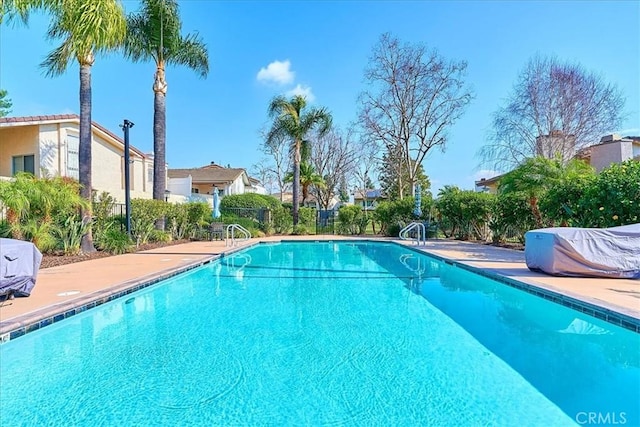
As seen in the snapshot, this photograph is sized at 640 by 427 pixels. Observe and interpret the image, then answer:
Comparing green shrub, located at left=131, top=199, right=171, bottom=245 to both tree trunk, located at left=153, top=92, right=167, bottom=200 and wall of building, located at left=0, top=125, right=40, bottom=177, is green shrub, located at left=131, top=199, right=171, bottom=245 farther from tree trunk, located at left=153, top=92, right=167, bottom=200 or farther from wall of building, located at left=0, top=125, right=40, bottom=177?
wall of building, located at left=0, top=125, right=40, bottom=177

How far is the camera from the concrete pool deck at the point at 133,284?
492 cm

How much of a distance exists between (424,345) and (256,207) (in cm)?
1867

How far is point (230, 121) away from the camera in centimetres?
2961

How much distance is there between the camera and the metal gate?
23.0m

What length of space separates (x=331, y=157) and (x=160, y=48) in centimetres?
2101

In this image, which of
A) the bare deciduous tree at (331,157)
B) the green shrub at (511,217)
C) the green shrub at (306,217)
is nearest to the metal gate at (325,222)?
the green shrub at (306,217)

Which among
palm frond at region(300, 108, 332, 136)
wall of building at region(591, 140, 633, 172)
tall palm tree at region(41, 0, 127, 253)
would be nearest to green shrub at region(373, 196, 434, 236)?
palm frond at region(300, 108, 332, 136)

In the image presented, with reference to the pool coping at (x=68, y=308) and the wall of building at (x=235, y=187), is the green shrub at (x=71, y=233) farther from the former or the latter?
the wall of building at (x=235, y=187)

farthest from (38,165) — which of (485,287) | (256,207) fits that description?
(485,287)

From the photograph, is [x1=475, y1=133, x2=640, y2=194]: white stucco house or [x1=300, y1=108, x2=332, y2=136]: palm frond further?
[x1=300, y1=108, x2=332, y2=136]: palm frond

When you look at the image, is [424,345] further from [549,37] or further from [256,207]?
[256,207]

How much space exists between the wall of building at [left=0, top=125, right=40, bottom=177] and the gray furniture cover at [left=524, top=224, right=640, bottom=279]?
1937 cm

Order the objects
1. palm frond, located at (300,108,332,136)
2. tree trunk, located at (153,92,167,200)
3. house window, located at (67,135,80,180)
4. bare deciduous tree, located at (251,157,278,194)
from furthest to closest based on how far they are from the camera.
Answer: bare deciduous tree, located at (251,157,278,194) → palm frond, located at (300,108,332,136) → house window, located at (67,135,80,180) → tree trunk, located at (153,92,167,200)

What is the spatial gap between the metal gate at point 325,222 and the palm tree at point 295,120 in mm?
2530
